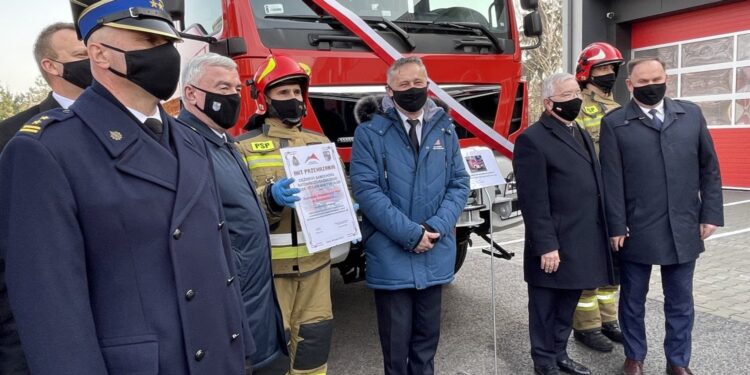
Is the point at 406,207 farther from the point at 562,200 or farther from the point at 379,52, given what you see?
the point at 379,52

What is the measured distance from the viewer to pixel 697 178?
3150 mm

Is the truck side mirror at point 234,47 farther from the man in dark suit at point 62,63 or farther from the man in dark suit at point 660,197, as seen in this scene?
the man in dark suit at point 660,197

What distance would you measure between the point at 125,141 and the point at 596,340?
3.47 m

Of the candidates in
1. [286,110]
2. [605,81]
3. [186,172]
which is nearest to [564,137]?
[605,81]

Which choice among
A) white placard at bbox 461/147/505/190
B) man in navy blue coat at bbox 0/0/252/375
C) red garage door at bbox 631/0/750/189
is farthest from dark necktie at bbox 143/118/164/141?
red garage door at bbox 631/0/750/189

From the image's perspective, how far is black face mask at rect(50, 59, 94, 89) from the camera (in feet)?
7.41

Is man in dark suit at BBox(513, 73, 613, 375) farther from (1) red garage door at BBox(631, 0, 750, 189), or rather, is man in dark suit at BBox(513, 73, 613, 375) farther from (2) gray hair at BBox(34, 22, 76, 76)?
(1) red garage door at BBox(631, 0, 750, 189)

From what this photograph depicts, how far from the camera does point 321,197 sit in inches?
103

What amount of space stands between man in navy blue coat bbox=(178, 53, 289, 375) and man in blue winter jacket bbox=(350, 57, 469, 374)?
2.54 feet

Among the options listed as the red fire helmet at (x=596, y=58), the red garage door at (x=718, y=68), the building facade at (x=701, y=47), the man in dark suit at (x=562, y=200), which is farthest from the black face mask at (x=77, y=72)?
the red garage door at (x=718, y=68)

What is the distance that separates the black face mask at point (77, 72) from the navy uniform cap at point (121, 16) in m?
1.00

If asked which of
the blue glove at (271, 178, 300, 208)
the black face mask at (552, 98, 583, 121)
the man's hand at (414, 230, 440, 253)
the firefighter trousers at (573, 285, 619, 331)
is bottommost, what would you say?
the firefighter trousers at (573, 285, 619, 331)

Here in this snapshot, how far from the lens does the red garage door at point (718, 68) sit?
33.3ft

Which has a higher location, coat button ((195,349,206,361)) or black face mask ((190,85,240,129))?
black face mask ((190,85,240,129))
